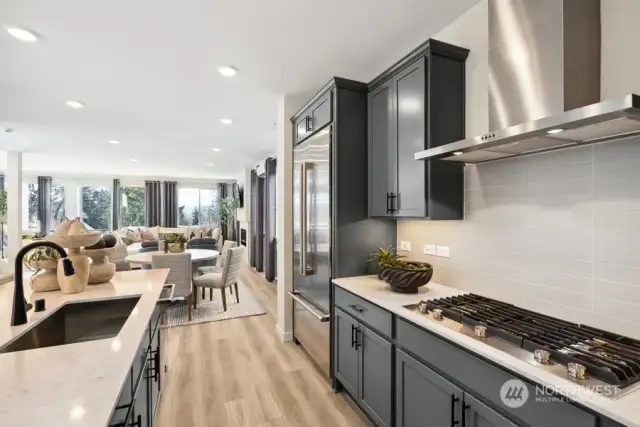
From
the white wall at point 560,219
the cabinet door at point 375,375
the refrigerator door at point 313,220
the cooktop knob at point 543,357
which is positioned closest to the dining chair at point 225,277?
the refrigerator door at point 313,220

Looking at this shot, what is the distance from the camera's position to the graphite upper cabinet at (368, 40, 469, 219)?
203 cm

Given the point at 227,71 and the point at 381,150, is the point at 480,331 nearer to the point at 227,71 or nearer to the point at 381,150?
the point at 381,150

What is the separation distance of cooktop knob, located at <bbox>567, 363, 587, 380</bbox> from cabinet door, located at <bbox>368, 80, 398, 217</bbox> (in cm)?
145

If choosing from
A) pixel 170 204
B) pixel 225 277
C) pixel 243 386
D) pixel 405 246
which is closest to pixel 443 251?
pixel 405 246

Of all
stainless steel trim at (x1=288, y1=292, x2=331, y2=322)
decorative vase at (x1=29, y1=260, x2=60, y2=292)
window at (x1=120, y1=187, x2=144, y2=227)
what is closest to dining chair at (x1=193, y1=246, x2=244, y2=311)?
stainless steel trim at (x1=288, y1=292, x2=331, y2=322)

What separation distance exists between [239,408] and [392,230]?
1.82 m

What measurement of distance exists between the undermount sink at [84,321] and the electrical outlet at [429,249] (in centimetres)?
200

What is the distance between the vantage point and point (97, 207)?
10.2 meters

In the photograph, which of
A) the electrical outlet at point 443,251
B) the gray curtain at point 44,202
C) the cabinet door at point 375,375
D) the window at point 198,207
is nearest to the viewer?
the cabinet door at point 375,375

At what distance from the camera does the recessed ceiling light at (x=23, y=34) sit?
7.19 ft

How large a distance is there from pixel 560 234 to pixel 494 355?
815 mm

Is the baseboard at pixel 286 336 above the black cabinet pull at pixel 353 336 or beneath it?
beneath

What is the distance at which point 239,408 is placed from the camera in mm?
2344

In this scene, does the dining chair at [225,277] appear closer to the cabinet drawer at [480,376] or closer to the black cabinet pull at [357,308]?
the black cabinet pull at [357,308]
